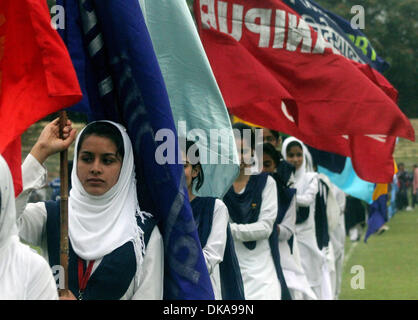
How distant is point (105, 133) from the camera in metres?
4.41

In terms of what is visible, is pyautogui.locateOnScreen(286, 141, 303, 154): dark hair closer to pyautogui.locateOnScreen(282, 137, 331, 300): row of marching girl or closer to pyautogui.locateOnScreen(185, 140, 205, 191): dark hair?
pyautogui.locateOnScreen(282, 137, 331, 300): row of marching girl

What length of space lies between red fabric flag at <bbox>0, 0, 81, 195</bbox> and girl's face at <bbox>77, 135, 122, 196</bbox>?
0.21 meters

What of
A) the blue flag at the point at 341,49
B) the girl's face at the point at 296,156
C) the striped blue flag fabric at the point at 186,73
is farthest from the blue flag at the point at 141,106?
the girl's face at the point at 296,156

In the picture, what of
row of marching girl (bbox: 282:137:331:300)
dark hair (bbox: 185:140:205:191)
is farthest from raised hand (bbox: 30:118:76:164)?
row of marching girl (bbox: 282:137:331:300)

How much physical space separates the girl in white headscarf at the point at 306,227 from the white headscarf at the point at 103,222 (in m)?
6.13

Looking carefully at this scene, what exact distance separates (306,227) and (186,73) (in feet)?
17.0

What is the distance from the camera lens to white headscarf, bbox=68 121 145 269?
4.27 metres

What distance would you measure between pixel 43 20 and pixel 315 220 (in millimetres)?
6909

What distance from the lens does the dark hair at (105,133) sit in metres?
4.41

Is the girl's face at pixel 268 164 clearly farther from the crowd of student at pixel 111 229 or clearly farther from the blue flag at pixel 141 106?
the blue flag at pixel 141 106

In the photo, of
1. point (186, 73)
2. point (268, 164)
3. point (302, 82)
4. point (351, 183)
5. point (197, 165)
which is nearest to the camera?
point (186, 73)

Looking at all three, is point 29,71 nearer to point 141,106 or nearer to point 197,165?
point 141,106

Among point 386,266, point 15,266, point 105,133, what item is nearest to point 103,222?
point 105,133
